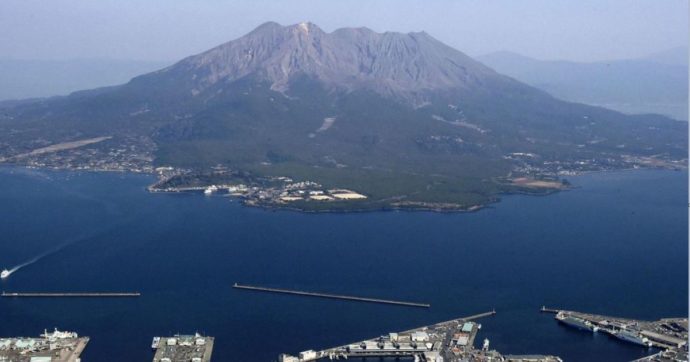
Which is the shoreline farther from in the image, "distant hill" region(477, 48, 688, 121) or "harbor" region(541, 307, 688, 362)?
"distant hill" region(477, 48, 688, 121)

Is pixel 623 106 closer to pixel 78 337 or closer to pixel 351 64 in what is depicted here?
pixel 351 64

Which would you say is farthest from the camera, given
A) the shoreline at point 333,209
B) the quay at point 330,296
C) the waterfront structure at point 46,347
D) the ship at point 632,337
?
the shoreline at point 333,209

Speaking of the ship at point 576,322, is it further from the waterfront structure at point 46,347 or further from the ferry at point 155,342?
the waterfront structure at point 46,347

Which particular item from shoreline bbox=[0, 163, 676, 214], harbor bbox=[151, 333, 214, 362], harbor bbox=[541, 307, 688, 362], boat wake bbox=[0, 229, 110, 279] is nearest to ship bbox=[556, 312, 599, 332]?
harbor bbox=[541, 307, 688, 362]

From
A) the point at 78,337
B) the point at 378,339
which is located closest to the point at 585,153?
the point at 378,339

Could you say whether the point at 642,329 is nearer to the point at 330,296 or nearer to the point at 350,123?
the point at 330,296

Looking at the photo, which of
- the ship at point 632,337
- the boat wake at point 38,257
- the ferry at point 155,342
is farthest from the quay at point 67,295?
the ship at point 632,337
